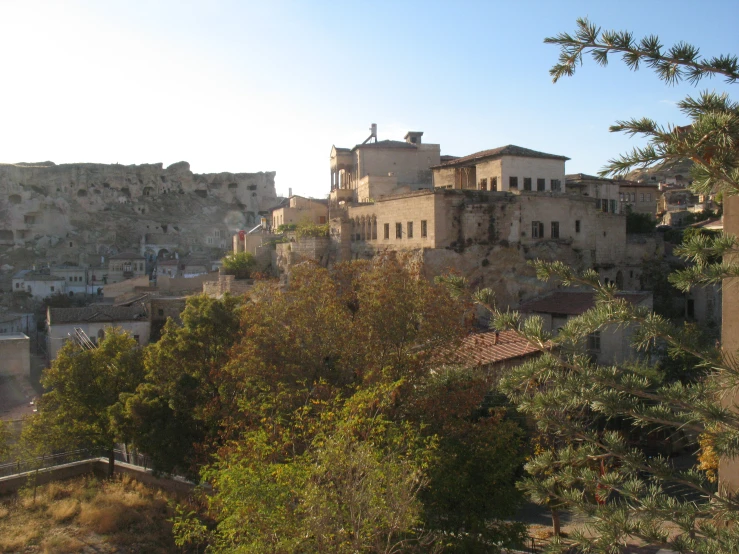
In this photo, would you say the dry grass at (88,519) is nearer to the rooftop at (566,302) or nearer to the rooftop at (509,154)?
the rooftop at (566,302)

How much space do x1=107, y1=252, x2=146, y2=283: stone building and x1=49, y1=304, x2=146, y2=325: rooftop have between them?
30876 mm

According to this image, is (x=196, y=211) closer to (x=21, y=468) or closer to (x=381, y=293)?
(x=21, y=468)

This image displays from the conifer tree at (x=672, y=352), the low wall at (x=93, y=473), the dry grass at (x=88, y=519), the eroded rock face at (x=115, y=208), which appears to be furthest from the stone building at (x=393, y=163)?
the eroded rock face at (x=115, y=208)

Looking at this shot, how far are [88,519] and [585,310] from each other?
1615 centimetres

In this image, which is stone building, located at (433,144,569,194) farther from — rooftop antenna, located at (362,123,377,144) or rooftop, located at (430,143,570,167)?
rooftop antenna, located at (362,123,377,144)

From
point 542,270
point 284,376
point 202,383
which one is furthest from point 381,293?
point 542,270

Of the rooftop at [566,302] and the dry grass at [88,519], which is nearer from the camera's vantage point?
the dry grass at [88,519]

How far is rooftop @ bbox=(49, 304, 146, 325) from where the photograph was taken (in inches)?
1388

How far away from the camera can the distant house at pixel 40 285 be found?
59.6 m

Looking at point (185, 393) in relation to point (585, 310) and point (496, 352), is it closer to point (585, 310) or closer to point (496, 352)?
point (496, 352)

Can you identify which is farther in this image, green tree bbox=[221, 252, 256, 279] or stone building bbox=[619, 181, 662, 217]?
stone building bbox=[619, 181, 662, 217]

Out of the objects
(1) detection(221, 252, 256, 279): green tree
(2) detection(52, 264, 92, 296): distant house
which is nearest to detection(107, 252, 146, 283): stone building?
(2) detection(52, 264, 92, 296): distant house

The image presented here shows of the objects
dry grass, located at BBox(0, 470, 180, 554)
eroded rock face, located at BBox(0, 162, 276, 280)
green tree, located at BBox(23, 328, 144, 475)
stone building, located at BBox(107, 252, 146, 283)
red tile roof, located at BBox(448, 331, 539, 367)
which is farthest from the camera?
eroded rock face, located at BBox(0, 162, 276, 280)

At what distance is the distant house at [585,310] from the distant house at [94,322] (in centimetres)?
2155
